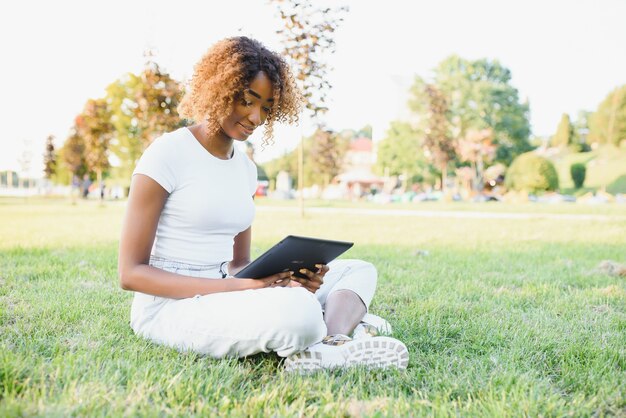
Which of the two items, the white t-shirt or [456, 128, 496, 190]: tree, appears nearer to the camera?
the white t-shirt

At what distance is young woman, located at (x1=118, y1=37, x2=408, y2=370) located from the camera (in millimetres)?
2268

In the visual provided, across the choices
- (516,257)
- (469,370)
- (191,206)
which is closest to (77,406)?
(191,206)

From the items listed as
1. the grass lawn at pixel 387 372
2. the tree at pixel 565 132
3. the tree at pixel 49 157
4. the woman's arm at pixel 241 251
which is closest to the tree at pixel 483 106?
the tree at pixel 565 132

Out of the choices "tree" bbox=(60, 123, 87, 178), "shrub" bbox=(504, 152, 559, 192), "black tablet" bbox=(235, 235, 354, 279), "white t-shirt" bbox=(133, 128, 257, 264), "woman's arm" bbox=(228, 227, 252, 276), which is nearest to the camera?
"black tablet" bbox=(235, 235, 354, 279)

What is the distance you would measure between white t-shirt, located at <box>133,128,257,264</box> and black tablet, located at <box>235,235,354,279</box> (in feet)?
1.09

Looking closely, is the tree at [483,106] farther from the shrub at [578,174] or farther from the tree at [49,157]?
the tree at [49,157]

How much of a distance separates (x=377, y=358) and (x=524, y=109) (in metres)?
44.2

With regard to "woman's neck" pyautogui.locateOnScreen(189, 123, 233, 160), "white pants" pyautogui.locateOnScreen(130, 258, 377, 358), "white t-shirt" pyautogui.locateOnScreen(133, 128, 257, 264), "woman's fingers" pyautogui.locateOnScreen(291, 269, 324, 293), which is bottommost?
"white pants" pyautogui.locateOnScreen(130, 258, 377, 358)

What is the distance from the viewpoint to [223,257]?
271 centimetres

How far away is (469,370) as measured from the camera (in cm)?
236

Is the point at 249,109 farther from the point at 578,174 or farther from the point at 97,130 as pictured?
the point at 578,174

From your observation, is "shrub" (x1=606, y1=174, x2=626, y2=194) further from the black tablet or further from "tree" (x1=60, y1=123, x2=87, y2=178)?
the black tablet

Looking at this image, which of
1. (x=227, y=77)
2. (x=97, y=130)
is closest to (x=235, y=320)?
(x=227, y=77)

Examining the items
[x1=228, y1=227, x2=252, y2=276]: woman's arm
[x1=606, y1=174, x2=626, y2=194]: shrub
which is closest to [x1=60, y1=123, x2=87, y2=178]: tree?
[x1=228, y1=227, x2=252, y2=276]: woman's arm
